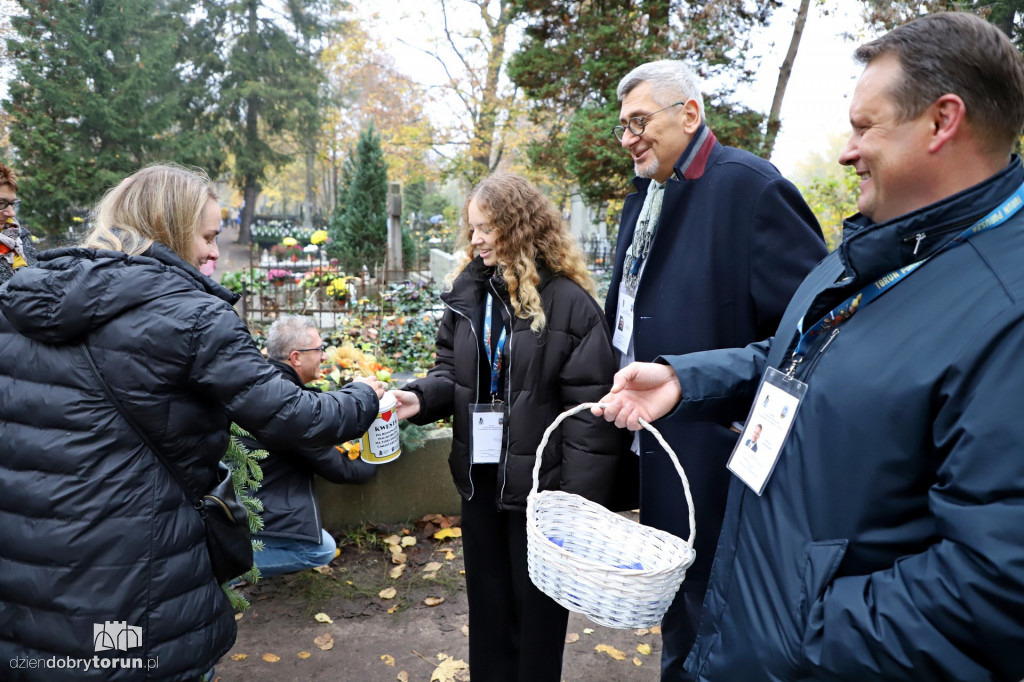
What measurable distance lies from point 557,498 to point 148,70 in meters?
25.2

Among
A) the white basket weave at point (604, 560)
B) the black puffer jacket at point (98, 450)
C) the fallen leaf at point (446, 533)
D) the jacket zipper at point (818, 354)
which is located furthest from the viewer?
the fallen leaf at point (446, 533)

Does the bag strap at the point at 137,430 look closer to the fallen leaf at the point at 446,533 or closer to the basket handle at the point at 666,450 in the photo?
the basket handle at the point at 666,450

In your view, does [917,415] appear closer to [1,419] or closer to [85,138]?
[1,419]

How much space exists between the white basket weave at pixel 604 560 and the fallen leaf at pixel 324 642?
1934mm

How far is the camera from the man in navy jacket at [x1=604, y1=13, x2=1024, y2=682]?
101 cm

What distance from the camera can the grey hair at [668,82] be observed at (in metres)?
2.53

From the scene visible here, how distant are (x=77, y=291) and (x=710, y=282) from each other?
1.92 meters

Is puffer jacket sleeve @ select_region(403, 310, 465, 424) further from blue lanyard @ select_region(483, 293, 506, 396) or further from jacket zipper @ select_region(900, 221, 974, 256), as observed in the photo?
jacket zipper @ select_region(900, 221, 974, 256)

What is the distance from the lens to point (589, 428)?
256cm

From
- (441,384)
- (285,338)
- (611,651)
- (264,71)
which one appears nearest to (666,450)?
(441,384)

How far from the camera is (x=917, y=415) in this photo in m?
1.11

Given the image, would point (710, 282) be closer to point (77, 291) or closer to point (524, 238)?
point (524, 238)

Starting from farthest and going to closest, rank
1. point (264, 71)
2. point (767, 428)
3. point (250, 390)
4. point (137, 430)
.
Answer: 1. point (264, 71)
2. point (250, 390)
3. point (137, 430)
4. point (767, 428)

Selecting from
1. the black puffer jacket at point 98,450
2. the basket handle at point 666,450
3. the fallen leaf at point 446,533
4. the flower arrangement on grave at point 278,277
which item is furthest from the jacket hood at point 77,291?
the flower arrangement on grave at point 278,277
